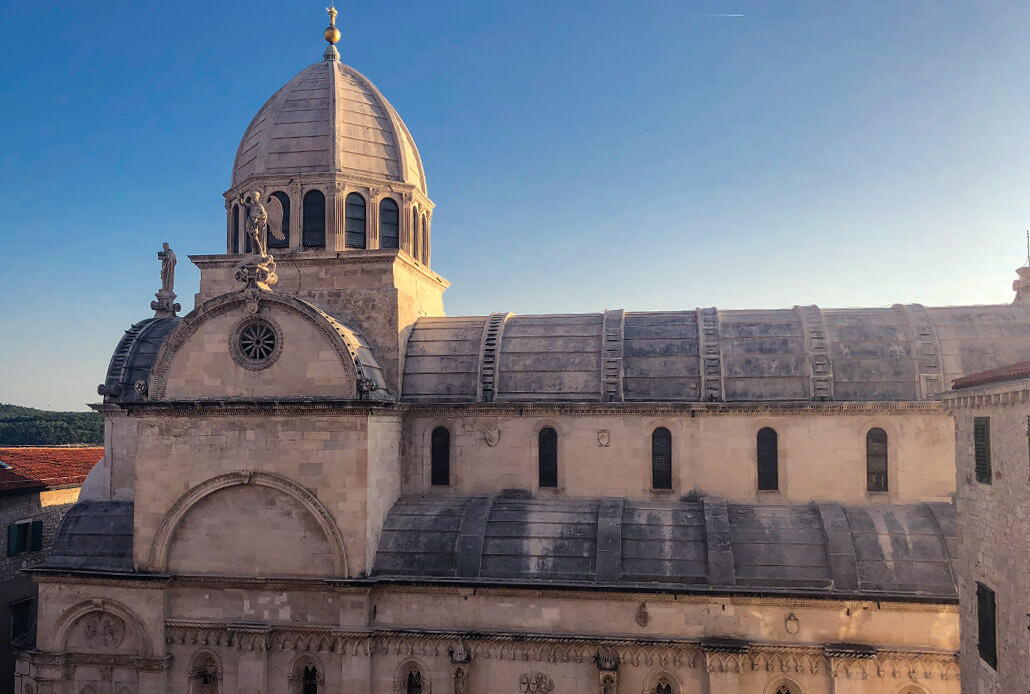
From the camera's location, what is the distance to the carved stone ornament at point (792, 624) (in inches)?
799

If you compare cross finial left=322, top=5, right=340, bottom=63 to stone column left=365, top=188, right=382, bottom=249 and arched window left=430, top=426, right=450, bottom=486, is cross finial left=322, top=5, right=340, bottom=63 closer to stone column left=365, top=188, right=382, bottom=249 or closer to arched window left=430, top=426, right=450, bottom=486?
stone column left=365, top=188, right=382, bottom=249

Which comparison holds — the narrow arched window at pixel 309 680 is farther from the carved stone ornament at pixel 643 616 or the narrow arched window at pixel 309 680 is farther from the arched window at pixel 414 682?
the carved stone ornament at pixel 643 616

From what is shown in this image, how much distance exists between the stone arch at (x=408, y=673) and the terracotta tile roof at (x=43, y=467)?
21.9 metres

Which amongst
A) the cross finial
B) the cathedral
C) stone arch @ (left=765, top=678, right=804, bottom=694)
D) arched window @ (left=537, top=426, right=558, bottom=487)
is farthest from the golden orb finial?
stone arch @ (left=765, top=678, right=804, bottom=694)

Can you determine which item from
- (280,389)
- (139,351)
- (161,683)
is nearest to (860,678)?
(280,389)

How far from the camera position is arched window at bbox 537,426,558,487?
24.9 meters

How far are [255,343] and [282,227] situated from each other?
6.12 meters

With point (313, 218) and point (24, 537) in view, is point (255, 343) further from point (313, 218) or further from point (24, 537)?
point (24, 537)

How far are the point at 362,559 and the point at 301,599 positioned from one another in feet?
7.60

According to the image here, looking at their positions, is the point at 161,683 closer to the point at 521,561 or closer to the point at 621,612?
the point at 521,561

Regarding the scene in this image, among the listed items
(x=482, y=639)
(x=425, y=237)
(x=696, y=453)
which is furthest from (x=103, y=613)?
(x=696, y=453)

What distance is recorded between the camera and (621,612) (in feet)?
69.0

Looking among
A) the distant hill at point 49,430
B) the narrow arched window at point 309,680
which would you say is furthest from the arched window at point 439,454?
the distant hill at point 49,430

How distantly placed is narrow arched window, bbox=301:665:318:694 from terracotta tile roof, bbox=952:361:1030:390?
65.5 feet
